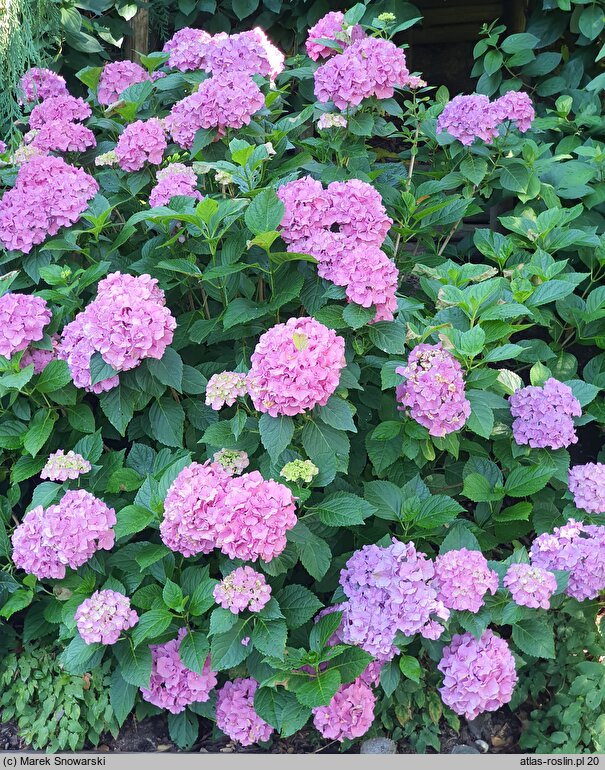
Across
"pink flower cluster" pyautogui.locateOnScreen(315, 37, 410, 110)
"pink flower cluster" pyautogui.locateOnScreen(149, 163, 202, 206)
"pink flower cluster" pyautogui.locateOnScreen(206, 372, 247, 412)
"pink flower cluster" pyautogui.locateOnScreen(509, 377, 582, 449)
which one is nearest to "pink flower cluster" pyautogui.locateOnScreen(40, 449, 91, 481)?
"pink flower cluster" pyautogui.locateOnScreen(206, 372, 247, 412)

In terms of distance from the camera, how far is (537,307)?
272cm

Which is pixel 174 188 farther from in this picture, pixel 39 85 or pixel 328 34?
pixel 39 85

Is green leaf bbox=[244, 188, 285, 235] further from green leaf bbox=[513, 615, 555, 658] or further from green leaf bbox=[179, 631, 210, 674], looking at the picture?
green leaf bbox=[513, 615, 555, 658]

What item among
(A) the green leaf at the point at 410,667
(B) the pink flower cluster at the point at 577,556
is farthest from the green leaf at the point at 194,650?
(B) the pink flower cluster at the point at 577,556

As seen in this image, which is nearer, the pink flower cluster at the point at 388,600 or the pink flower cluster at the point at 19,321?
the pink flower cluster at the point at 388,600

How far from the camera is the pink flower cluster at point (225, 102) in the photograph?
8.38 feet

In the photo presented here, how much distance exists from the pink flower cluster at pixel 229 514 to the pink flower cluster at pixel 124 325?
0.35 metres

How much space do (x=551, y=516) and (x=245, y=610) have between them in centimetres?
99

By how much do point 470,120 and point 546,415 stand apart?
1.17 metres

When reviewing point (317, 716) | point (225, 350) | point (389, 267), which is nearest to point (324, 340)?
point (389, 267)

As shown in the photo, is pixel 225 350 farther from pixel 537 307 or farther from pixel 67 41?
pixel 67 41

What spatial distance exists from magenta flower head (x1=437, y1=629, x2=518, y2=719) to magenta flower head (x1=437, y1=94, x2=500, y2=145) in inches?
68.9

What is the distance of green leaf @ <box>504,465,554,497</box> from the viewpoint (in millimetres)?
2287

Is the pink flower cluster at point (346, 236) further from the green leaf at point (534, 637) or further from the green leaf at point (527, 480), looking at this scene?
the green leaf at point (534, 637)
